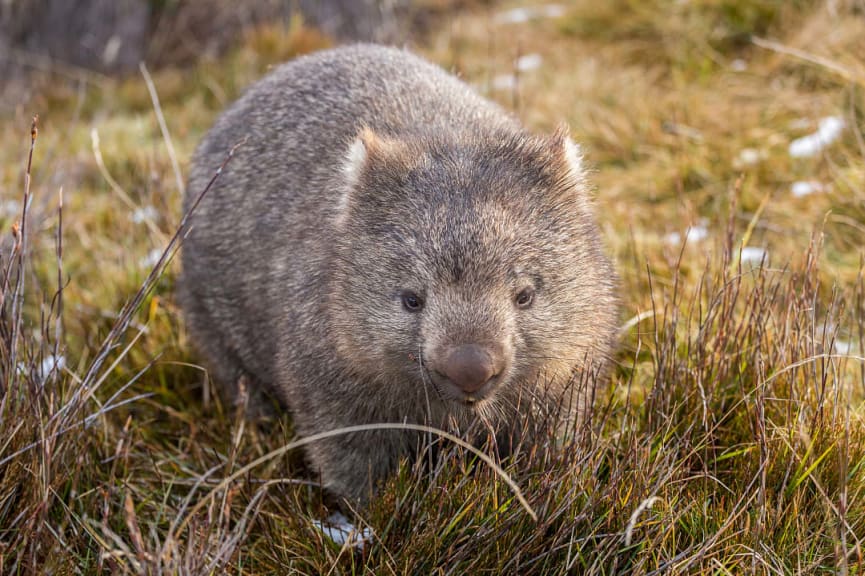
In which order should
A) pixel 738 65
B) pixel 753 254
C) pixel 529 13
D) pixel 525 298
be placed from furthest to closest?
pixel 529 13 < pixel 738 65 < pixel 753 254 < pixel 525 298

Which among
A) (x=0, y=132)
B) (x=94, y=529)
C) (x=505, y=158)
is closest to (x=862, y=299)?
(x=505, y=158)

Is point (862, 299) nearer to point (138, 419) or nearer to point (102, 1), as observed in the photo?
point (138, 419)

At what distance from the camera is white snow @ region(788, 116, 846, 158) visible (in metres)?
5.32

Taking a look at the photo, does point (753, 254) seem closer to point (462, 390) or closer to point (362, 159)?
point (362, 159)

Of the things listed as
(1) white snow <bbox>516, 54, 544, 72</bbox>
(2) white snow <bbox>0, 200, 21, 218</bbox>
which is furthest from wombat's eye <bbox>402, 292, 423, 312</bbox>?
(1) white snow <bbox>516, 54, 544, 72</bbox>

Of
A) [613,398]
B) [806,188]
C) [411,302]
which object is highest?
[411,302]

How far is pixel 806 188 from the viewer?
5.08 metres

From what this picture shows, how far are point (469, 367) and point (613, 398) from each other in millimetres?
825

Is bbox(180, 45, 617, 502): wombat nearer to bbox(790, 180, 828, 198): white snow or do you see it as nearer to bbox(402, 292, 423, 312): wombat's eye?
bbox(402, 292, 423, 312): wombat's eye

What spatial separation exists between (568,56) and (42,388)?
5924mm

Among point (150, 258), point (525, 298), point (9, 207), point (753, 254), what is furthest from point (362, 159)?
point (9, 207)

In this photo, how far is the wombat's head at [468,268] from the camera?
9.00 feet

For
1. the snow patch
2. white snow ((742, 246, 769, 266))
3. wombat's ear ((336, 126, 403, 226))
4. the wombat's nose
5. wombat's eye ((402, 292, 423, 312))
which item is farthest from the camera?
the snow patch

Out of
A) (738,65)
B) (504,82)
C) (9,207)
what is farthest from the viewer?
(504,82)
